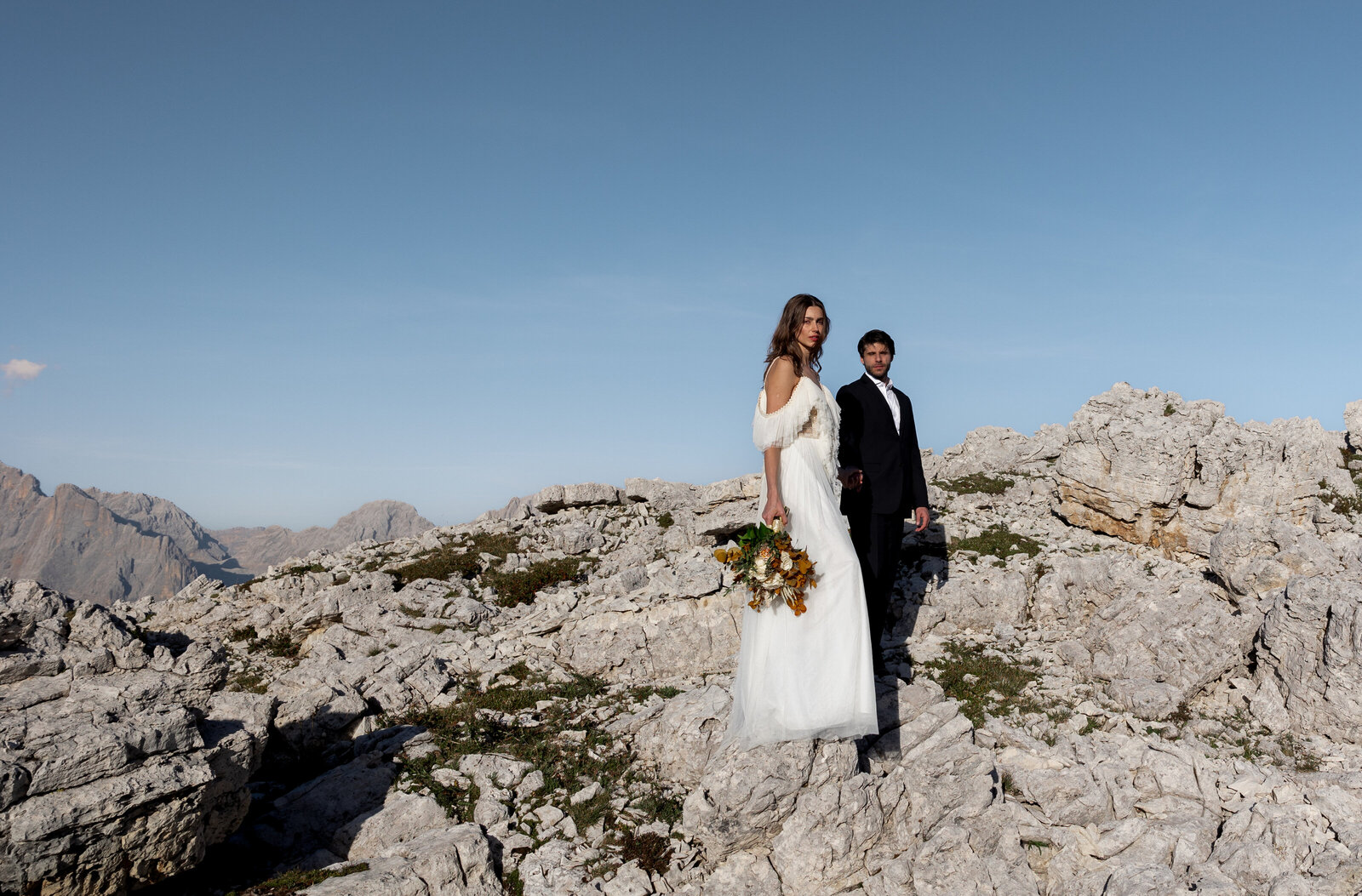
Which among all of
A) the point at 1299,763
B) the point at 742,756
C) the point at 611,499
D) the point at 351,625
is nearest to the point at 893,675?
the point at 742,756

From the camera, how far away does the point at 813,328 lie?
305 inches

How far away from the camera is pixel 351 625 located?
666 inches

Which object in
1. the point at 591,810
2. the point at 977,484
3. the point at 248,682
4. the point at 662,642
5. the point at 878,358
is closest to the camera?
the point at 591,810

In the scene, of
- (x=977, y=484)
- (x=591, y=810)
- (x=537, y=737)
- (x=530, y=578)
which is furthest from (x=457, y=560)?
(x=977, y=484)

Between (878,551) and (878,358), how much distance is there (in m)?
2.66

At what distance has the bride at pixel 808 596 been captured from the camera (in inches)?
293

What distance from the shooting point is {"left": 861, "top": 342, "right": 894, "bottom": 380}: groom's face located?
995cm

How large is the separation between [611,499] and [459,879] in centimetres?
1875

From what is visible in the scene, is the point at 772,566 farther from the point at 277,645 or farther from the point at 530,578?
the point at 277,645

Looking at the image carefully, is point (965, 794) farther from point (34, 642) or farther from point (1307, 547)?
point (34, 642)

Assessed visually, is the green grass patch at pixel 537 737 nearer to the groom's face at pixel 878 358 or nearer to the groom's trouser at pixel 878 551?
the groom's trouser at pixel 878 551

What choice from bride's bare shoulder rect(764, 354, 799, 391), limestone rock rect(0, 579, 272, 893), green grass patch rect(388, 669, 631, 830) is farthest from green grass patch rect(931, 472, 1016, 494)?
limestone rock rect(0, 579, 272, 893)

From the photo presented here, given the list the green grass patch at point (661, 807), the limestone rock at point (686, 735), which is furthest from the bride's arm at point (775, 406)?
the green grass patch at point (661, 807)

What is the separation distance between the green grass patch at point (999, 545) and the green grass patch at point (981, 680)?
3.16 m
